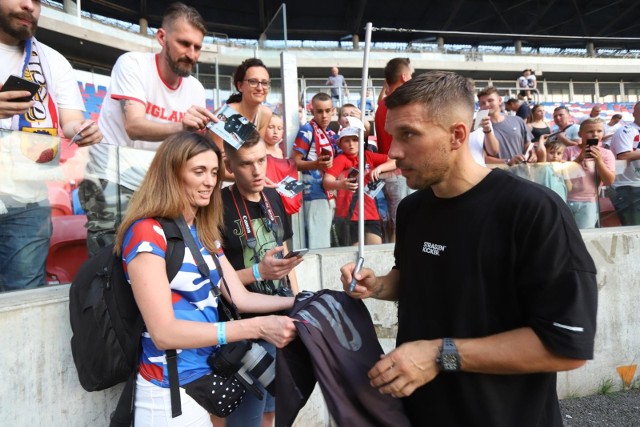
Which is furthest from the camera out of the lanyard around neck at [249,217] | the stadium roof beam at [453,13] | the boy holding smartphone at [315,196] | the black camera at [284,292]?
the stadium roof beam at [453,13]

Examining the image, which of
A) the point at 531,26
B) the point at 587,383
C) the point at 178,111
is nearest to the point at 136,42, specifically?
the point at 178,111

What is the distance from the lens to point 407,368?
58.4 inches

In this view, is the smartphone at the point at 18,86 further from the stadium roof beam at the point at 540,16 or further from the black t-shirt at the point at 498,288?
the stadium roof beam at the point at 540,16

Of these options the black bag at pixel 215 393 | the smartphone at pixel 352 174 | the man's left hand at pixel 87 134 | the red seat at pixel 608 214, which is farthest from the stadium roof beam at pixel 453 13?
the black bag at pixel 215 393

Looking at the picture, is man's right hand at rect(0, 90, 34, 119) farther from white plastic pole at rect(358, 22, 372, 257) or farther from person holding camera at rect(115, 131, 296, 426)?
white plastic pole at rect(358, 22, 372, 257)

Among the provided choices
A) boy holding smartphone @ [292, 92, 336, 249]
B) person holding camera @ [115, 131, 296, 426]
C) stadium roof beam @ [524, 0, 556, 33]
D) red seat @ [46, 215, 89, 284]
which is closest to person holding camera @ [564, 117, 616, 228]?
boy holding smartphone @ [292, 92, 336, 249]

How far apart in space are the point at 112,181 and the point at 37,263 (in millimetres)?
658

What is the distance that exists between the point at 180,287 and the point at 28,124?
1.81m

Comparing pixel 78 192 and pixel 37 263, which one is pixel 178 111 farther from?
pixel 37 263

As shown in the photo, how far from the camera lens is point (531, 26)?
39000 mm

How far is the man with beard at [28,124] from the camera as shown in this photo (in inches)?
97.7

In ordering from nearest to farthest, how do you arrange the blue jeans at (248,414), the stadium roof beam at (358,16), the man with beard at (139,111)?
the blue jeans at (248,414)
the man with beard at (139,111)
the stadium roof beam at (358,16)

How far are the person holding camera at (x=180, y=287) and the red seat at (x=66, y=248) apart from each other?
96 centimetres

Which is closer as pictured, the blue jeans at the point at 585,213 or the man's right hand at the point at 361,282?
the man's right hand at the point at 361,282
